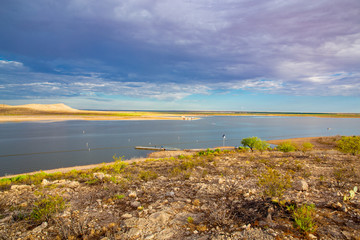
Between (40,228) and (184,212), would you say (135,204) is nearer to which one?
(184,212)

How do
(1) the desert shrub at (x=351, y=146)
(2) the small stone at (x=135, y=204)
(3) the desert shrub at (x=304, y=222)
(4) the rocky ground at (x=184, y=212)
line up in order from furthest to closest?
(1) the desert shrub at (x=351, y=146), (2) the small stone at (x=135, y=204), (4) the rocky ground at (x=184, y=212), (3) the desert shrub at (x=304, y=222)

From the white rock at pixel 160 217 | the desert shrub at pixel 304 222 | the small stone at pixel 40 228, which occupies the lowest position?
the small stone at pixel 40 228

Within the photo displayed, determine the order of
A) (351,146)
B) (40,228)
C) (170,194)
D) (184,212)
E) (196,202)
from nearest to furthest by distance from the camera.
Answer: (40,228), (184,212), (196,202), (170,194), (351,146)

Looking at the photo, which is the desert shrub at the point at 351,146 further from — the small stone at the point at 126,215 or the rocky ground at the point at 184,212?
the small stone at the point at 126,215

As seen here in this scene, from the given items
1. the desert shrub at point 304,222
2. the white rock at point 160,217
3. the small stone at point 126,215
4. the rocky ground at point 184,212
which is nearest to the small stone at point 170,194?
the rocky ground at point 184,212

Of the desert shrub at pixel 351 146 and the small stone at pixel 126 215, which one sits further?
the desert shrub at pixel 351 146

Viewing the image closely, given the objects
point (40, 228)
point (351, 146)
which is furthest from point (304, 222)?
point (351, 146)

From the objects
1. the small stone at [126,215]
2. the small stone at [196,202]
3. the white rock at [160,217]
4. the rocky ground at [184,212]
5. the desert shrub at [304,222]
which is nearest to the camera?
the desert shrub at [304,222]

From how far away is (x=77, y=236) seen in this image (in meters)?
4.97

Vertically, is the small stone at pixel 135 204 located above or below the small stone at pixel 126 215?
below

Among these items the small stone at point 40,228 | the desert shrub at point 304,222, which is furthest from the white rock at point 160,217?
the desert shrub at point 304,222

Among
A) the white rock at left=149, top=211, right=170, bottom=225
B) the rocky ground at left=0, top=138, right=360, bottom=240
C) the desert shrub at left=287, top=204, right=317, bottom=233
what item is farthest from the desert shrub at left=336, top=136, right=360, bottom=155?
the white rock at left=149, top=211, right=170, bottom=225

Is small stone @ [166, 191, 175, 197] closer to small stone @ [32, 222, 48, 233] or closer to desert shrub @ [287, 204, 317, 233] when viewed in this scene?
small stone @ [32, 222, 48, 233]

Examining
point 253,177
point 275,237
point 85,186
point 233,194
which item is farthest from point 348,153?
point 85,186
